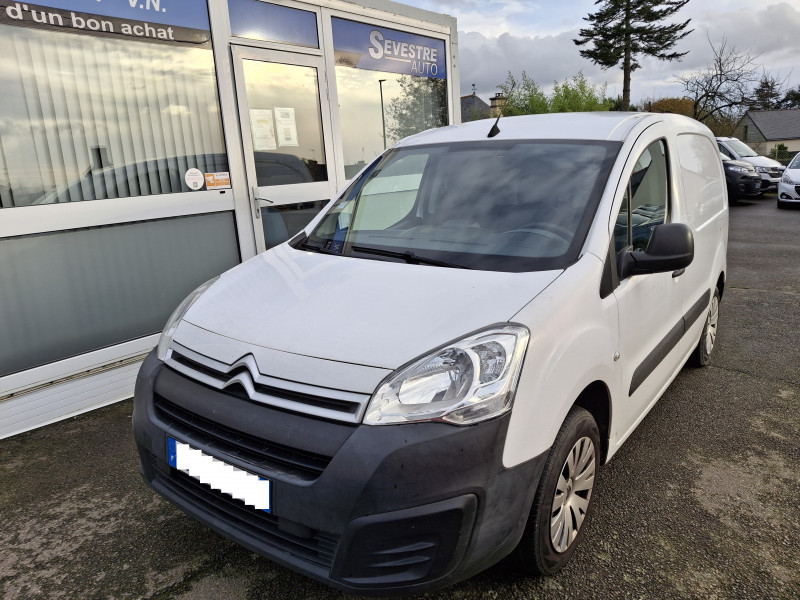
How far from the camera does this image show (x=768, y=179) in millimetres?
16656

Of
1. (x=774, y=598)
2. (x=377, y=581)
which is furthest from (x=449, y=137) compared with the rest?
(x=774, y=598)

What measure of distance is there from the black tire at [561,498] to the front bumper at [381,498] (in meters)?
0.09

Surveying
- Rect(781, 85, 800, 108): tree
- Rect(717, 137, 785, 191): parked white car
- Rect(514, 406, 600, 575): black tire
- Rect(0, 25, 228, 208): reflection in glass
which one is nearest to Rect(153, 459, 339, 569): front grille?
Rect(514, 406, 600, 575): black tire

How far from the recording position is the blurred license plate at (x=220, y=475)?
1764 mm

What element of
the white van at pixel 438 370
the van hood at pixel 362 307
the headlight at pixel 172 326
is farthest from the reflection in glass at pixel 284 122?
the van hood at pixel 362 307

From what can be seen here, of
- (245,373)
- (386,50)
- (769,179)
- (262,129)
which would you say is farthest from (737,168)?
(245,373)

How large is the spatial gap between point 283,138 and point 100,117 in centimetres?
156

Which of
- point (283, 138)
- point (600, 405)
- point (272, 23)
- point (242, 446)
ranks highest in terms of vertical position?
point (272, 23)

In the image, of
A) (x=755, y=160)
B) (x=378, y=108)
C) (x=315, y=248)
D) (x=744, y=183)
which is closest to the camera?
(x=315, y=248)

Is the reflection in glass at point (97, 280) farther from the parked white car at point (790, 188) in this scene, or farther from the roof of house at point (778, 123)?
the roof of house at point (778, 123)

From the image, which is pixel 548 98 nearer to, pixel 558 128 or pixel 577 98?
pixel 577 98

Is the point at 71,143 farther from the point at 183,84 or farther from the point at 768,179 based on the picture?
the point at 768,179

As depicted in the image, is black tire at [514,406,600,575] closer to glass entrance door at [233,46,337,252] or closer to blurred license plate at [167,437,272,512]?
blurred license plate at [167,437,272,512]

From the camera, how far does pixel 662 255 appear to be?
2.29 m
